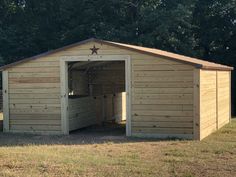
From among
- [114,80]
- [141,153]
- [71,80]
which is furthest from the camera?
[114,80]

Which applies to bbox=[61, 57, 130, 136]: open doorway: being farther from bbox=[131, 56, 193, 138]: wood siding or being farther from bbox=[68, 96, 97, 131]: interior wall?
bbox=[131, 56, 193, 138]: wood siding

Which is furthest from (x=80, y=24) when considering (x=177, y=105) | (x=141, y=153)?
(x=141, y=153)

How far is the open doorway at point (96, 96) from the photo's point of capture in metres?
17.1

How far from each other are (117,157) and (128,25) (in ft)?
62.6

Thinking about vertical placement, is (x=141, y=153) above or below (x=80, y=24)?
below

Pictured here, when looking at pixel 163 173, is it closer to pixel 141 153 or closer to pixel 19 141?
pixel 141 153

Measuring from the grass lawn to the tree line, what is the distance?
1440cm

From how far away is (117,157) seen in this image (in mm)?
10539

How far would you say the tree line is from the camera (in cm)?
2784

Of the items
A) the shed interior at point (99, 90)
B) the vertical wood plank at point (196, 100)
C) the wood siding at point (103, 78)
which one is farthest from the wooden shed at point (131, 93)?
the wood siding at point (103, 78)

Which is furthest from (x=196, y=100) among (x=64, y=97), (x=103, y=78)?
(x=103, y=78)

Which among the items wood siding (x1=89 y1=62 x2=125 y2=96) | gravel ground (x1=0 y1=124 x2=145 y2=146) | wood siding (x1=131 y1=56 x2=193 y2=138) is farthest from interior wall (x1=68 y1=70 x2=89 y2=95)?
wood siding (x1=131 y1=56 x2=193 y2=138)

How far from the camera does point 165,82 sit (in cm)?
1440

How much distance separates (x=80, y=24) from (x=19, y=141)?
17.1 meters
